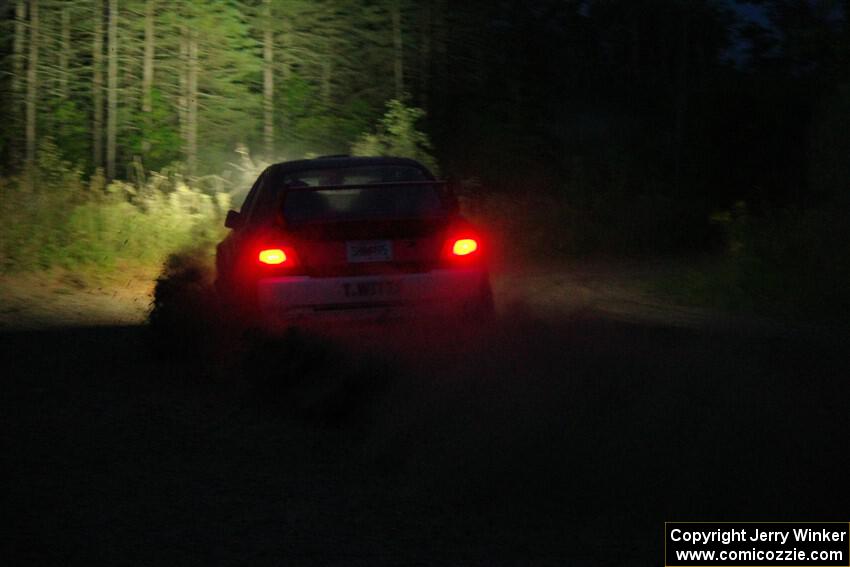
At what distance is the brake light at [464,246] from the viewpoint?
1011cm

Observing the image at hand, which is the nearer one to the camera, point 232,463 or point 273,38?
point 232,463

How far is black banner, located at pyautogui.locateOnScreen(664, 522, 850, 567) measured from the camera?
534 centimetres

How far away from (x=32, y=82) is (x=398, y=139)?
5746 mm

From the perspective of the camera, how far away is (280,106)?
22.5m

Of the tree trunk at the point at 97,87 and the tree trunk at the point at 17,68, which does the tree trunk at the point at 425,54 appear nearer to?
the tree trunk at the point at 97,87

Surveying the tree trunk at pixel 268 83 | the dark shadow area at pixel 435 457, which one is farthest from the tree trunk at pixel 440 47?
the dark shadow area at pixel 435 457

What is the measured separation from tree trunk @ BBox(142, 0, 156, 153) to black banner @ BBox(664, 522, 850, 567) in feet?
56.0

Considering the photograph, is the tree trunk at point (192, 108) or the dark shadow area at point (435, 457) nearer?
the dark shadow area at point (435, 457)

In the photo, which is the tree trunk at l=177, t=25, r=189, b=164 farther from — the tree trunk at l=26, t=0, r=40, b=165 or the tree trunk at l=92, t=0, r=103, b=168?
the tree trunk at l=26, t=0, r=40, b=165

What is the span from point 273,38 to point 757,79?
9645mm

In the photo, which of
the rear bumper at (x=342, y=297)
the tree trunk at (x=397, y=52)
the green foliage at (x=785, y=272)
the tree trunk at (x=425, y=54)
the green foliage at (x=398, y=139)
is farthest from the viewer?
the tree trunk at (x=425, y=54)

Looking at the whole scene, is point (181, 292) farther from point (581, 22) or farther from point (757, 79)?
point (581, 22)

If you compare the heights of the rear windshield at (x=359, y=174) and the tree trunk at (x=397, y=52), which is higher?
the tree trunk at (x=397, y=52)

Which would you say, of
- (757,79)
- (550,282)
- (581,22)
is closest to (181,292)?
(550,282)
